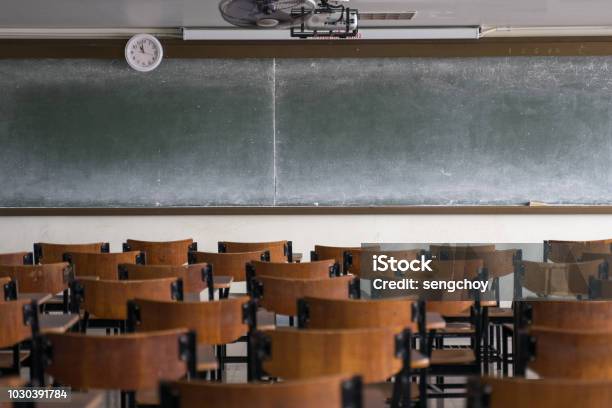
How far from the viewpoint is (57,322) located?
3.72 m

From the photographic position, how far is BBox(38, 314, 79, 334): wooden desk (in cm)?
354

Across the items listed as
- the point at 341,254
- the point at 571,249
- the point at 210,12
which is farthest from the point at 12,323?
the point at 210,12

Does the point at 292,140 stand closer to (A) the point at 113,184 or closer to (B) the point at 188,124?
(B) the point at 188,124

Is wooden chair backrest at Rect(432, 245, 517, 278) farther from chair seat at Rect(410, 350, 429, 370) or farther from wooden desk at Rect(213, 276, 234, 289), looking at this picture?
chair seat at Rect(410, 350, 429, 370)

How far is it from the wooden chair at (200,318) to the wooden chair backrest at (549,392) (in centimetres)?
141

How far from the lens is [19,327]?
3361mm

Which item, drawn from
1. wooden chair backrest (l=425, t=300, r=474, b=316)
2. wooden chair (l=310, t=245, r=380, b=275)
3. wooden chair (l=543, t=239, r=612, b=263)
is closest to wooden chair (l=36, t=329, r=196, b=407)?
wooden chair backrest (l=425, t=300, r=474, b=316)

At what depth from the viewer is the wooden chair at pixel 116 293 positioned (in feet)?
13.0

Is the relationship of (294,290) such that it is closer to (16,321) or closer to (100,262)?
(16,321)

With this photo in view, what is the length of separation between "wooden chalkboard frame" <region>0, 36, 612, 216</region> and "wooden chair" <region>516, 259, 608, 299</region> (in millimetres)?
3052

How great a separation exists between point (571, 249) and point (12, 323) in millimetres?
4155

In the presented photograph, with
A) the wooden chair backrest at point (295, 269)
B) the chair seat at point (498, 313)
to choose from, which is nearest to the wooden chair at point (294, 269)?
the wooden chair backrest at point (295, 269)

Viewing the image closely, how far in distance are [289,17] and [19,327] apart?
3.36 meters

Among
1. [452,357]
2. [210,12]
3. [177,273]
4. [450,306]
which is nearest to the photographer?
[452,357]
